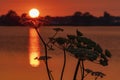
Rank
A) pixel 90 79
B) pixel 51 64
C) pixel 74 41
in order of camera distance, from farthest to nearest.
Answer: pixel 51 64, pixel 90 79, pixel 74 41

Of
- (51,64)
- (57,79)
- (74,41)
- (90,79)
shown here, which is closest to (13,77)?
(57,79)

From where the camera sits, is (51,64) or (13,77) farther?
(51,64)

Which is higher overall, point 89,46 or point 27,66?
point 89,46

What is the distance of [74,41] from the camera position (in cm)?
359

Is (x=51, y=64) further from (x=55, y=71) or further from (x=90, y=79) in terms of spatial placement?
(x=90, y=79)

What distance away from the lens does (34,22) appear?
3459mm

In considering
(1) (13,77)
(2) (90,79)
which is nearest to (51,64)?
(1) (13,77)

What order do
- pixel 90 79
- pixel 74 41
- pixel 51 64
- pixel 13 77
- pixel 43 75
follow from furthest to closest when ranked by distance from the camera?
pixel 51 64, pixel 43 75, pixel 13 77, pixel 90 79, pixel 74 41

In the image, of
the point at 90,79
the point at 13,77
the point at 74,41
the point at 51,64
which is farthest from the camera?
the point at 51,64

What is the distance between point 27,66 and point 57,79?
454 cm

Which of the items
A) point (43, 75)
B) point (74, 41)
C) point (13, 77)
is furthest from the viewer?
point (43, 75)

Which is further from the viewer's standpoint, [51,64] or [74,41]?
[51,64]

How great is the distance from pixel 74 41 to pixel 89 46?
12 cm

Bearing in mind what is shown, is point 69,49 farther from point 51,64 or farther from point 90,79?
point 51,64
